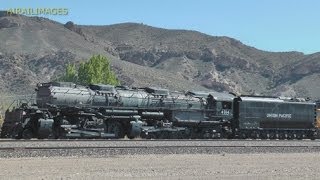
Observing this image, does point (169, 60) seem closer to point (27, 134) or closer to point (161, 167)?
point (27, 134)

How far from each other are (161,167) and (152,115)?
17313 millimetres

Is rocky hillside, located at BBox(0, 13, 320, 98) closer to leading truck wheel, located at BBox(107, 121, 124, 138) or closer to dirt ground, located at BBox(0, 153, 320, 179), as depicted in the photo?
leading truck wheel, located at BBox(107, 121, 124, 138)

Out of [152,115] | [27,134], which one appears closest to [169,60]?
[152,115]

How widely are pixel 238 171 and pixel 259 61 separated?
568 ft

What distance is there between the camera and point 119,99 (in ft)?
111

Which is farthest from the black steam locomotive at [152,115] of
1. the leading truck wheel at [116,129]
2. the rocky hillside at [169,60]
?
the rocky hillside at [169,60]

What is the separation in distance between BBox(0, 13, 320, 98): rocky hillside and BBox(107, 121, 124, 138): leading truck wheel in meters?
82.3

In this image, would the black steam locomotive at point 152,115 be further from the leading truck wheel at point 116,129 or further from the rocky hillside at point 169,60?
the rocky hillside at point 169,60

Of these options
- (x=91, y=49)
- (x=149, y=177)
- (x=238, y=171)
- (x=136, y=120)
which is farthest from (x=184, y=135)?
(x=91, y=49)

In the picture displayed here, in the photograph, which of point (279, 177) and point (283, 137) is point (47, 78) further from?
point (279, 177)

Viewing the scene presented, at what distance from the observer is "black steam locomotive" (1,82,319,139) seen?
30.3 metres

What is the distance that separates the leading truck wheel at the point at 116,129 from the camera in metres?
32.7

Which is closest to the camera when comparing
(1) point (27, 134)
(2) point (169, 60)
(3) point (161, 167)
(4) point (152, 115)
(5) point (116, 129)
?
(3) point (161, 167)

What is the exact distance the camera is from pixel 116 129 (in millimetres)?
33188
